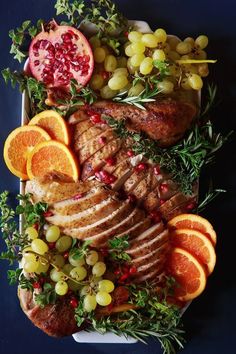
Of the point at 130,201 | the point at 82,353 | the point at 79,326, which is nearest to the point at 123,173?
the point at 130,201

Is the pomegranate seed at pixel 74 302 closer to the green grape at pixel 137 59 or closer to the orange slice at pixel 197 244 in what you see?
the orange slice at pixel 197 244

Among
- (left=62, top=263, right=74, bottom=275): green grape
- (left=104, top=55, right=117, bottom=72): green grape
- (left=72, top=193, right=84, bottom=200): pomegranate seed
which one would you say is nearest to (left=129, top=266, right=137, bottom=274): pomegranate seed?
(left=62, top=263, right=74, bottom=275): green grape

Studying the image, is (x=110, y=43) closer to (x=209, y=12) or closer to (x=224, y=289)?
(x=209, y=12)

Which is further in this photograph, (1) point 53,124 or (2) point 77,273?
(1) point 53,124

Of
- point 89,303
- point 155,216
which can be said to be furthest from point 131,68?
point 89,303

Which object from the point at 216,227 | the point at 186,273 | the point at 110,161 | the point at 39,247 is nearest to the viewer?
the point at 39,247

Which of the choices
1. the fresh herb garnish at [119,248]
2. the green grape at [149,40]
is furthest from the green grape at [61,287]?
the green grape at [149,40]

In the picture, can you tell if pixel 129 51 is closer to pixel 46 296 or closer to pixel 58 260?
pixel 58 260

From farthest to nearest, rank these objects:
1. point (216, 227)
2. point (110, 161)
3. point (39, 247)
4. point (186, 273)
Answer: point (216, 227)
point (186, 273)
point (110, 161)
point (39, 247)
